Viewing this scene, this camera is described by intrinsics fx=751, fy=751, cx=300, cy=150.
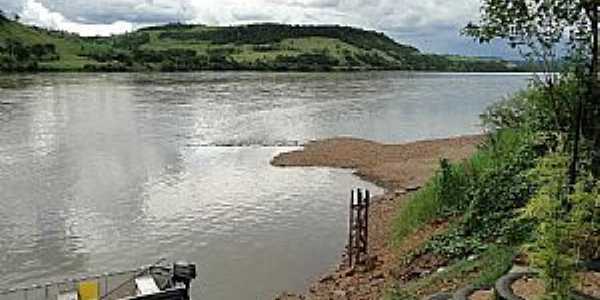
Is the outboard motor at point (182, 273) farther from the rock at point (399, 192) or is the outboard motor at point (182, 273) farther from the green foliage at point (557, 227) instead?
the rock at point (399, 192)

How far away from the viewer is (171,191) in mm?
35250

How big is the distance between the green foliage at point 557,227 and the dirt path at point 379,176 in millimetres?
7244

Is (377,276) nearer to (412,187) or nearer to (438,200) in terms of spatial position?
(438,200)

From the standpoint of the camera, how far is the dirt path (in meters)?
19.4

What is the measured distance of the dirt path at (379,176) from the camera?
19422mm

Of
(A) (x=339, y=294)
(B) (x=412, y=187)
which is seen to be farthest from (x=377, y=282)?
(B) (x=412, y=187)

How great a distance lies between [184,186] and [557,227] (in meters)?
29.0

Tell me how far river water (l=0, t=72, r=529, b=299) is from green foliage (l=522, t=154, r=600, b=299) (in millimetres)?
11431

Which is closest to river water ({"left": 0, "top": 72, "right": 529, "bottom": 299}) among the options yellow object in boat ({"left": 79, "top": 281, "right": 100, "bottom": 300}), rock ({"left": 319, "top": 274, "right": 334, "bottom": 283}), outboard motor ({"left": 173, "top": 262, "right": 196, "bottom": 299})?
rock ({"left": 319, "top": 274, "right": 334, "bottom": 283})

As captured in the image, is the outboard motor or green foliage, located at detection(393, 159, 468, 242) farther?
green foliage, located at detection(393, 159, 468, 242)

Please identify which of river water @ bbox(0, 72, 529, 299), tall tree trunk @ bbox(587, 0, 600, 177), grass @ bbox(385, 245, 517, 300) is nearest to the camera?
tall tree trunk @ bbox(587, 0, 600, 177)

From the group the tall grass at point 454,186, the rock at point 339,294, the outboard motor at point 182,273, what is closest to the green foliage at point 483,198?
the tall grass at point 454,186

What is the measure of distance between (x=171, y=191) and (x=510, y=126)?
16655mm

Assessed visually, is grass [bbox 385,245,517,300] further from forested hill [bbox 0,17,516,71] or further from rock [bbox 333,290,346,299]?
forested hill [bbox 0,17,516,71]
